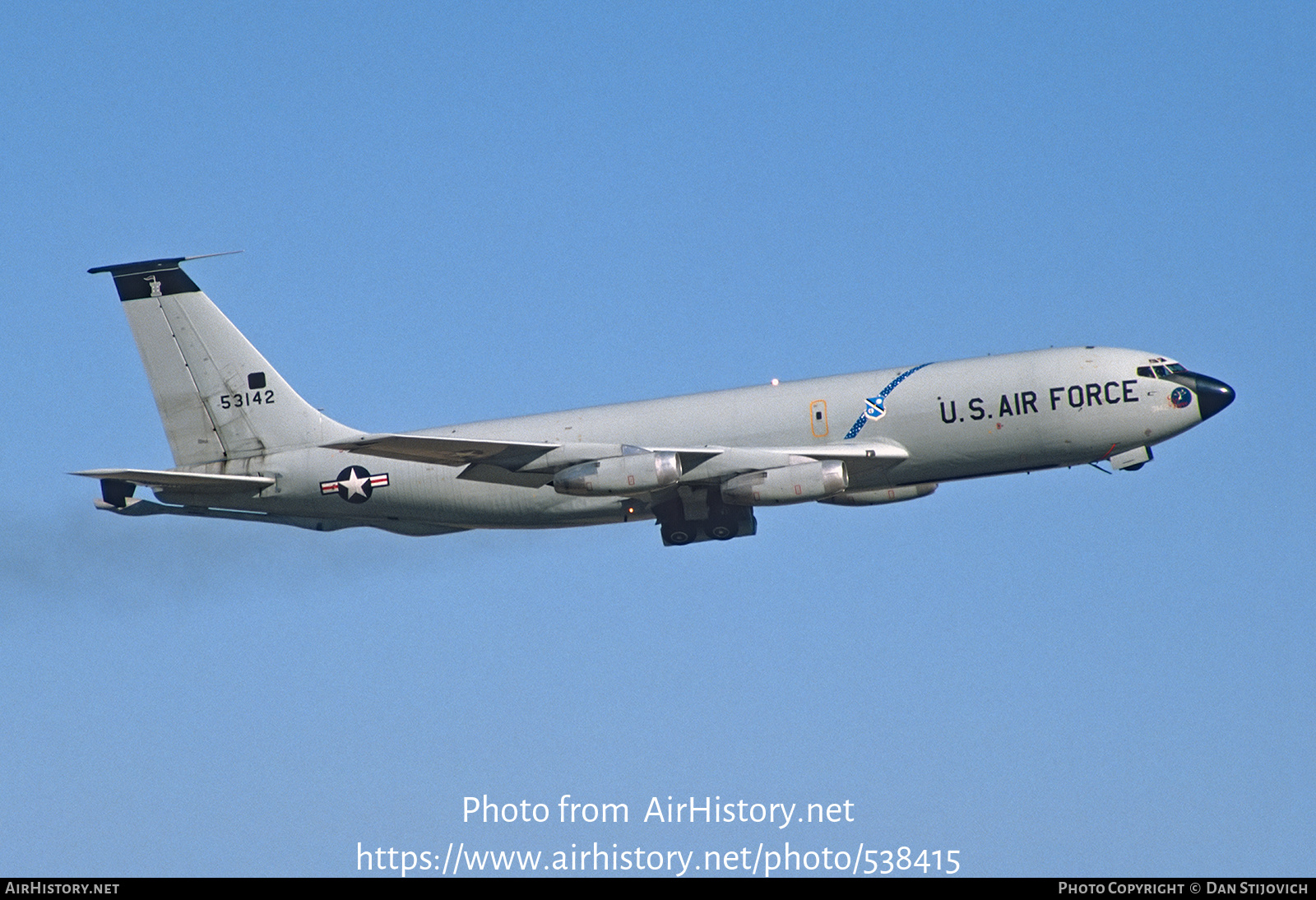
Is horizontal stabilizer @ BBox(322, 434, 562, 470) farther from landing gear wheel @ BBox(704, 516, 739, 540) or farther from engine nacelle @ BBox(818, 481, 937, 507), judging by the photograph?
engine nacelle @ BBox(818, 481, 937, 507)

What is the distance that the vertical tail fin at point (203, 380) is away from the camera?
58.4 meters

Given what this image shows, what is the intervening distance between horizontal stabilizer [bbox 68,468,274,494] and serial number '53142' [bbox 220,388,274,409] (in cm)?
284

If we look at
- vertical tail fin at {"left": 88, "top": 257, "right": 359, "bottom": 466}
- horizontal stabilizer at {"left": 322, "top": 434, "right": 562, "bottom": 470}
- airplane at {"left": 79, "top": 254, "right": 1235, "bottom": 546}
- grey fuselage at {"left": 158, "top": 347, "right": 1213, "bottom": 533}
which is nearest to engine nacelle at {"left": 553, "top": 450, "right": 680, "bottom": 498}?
airplane at {"left": 79, "top": 254, "right": 1235, "bottom": 546}

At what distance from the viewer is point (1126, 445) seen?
52.3 meters

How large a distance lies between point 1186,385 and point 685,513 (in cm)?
1591

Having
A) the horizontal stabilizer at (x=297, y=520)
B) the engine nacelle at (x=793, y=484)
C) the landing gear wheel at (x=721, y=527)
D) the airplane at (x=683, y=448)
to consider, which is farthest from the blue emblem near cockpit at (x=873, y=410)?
the horizontal stabilizer at (x=297, y=520)

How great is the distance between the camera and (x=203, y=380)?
194 ft

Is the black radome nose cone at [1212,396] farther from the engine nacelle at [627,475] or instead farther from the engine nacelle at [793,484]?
the engine nacelle at [627,475]

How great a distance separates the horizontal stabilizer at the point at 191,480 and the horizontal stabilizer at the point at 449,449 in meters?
5.05

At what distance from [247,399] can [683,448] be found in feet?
53.0
